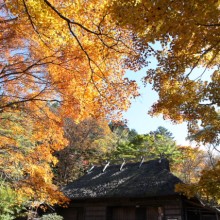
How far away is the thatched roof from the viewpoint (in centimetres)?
1405

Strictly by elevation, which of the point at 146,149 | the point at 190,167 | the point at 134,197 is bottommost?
the point at 134,197

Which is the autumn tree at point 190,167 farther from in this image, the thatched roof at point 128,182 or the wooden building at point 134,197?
the wooden building at point 134,197

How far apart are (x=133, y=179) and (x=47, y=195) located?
7.70 m

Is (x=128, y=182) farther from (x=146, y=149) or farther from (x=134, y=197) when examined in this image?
(x=146, y=149)

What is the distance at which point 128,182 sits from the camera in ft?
52.7

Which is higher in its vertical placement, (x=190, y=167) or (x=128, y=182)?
(x=190, y=167)

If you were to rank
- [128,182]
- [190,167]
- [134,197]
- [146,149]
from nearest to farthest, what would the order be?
[134,197]
[128,182]
[146,149]
[190,167]

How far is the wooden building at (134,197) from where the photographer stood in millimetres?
13508

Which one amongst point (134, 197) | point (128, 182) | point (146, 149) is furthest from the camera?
point (146, 149)

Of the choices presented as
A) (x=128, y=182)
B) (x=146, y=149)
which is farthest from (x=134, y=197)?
(x=146, y=149)

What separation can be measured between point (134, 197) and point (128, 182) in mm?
1886

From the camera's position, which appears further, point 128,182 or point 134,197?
point 128,182

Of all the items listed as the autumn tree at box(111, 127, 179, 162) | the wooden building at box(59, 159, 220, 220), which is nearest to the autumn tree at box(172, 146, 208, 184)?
the autumn tree at box(111, 127, 179, 162)

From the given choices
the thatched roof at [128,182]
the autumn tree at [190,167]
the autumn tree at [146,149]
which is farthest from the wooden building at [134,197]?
the autumn tree at [190,167]
